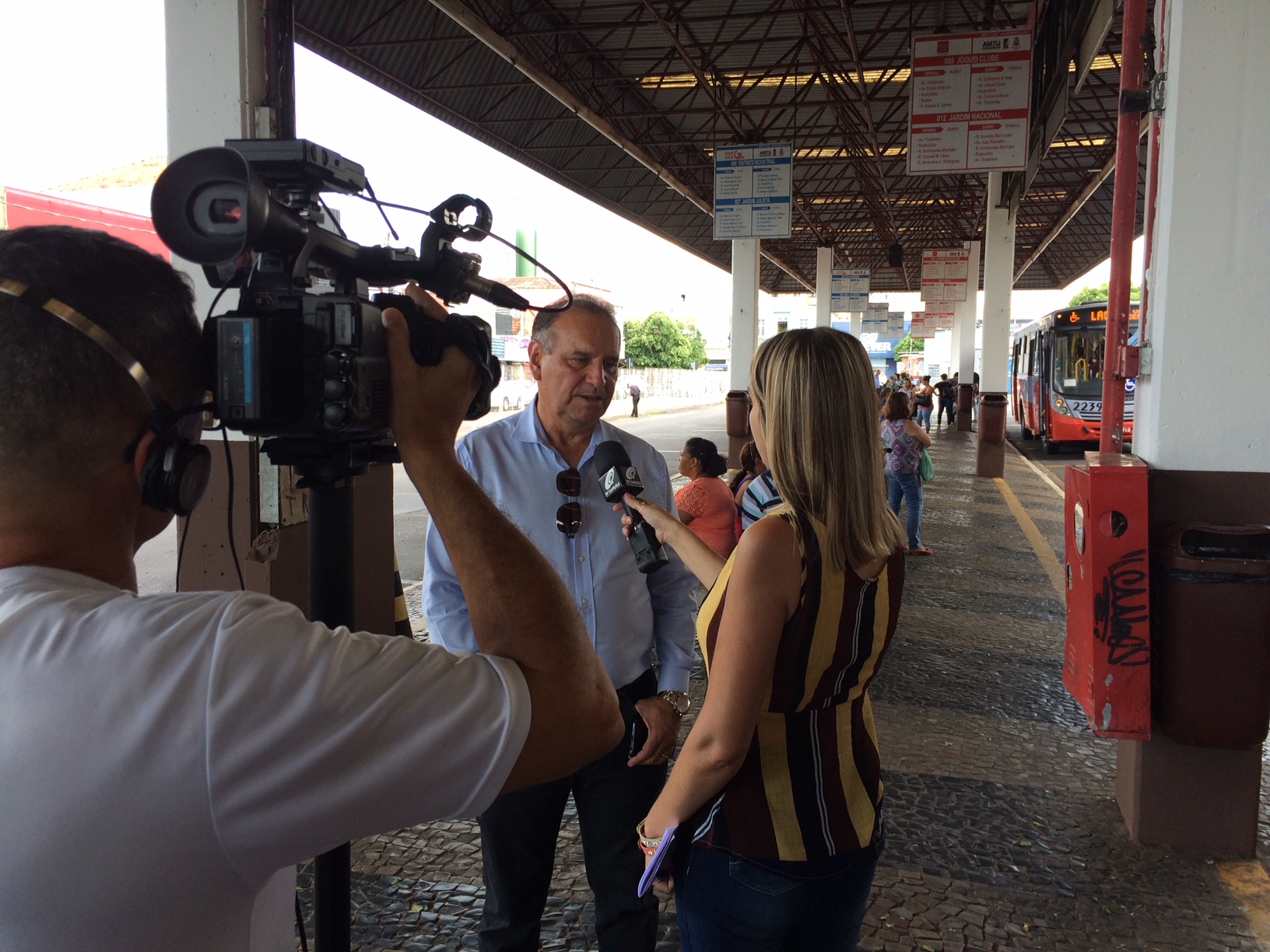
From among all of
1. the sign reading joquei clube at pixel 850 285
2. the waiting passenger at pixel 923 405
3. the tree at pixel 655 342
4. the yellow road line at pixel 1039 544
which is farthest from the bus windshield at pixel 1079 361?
the tree at pixel 655 342

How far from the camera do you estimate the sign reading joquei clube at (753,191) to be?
12383 mm

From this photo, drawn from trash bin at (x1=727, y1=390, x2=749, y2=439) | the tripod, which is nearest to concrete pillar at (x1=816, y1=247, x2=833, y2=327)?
trash bin at (x1=727, y1=390, x2=749, y2=439)

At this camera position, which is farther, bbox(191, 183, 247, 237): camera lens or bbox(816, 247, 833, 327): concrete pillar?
bbox(816, 247, 833, 327): concrete pillar

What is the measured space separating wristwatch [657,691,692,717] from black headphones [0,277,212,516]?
1.61m

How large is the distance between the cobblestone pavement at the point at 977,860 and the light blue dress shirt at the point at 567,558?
100 centimetres

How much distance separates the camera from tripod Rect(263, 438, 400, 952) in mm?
1145

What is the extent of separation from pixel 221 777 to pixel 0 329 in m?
0.45

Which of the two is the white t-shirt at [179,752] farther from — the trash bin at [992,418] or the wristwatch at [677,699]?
the trash bin at [992,418]

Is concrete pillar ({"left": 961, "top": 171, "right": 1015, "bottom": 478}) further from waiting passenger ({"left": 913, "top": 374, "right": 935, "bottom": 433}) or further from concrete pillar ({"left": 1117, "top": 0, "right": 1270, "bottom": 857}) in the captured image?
concrete pillar ({"left": 1117, "top": 0, "right": 1270, "bottom": 857})

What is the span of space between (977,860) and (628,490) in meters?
1.96

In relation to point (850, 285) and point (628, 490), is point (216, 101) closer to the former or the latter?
point (628, 490)

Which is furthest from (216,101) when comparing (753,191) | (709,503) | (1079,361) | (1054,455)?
(1054,455)

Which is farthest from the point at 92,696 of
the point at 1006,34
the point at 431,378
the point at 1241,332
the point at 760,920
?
the point at 1006,34

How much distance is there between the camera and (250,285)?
1.08 m
